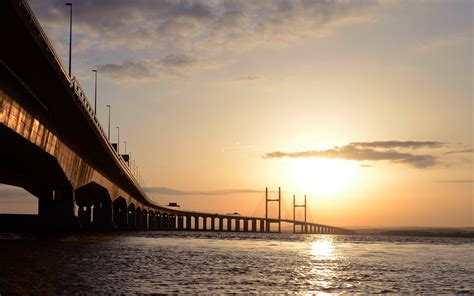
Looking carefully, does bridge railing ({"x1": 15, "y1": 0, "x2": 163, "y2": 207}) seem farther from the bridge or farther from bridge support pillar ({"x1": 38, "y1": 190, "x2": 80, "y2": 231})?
bridge support pillar ({"x1": 38, "y1": 190, "x2": 80, "y2": 231})

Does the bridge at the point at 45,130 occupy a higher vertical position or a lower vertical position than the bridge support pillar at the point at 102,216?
higher

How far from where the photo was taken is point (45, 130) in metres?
46.2

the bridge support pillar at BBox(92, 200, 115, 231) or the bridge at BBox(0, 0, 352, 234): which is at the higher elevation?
the bridge at BBox(0, 0, 352, 234)

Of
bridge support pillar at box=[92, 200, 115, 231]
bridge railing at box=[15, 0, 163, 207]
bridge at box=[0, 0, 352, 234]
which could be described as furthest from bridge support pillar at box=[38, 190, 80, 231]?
bridge support pillar at box=[92, 200, 115, 231]

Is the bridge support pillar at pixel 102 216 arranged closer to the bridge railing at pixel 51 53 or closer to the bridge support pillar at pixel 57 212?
the bridge support pillar at pixel 57 212

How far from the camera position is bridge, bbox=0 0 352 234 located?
3184 centimetres

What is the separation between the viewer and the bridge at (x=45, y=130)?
31.8 m

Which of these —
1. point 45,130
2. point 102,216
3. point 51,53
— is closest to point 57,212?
point 45,130

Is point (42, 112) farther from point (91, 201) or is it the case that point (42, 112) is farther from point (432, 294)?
point (91, 201)

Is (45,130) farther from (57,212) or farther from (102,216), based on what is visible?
(102,216)

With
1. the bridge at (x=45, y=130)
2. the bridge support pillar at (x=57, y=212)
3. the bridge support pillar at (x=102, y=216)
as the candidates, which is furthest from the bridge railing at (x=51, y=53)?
the bridge support pillar at (x=102, y=216)

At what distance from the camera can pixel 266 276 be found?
33.3m

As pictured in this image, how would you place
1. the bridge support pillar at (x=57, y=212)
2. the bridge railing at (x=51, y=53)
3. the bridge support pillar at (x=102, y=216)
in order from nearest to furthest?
the bridge railing at (x=51, y=53) < the bridge support pillar at (x=57, y=212) < the bridge support pillar at (x=102, y=216)

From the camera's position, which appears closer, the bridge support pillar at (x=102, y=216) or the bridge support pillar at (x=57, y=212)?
the bridge support pillar at (x=57, y=212)
